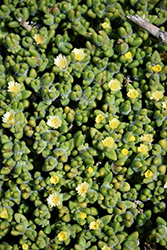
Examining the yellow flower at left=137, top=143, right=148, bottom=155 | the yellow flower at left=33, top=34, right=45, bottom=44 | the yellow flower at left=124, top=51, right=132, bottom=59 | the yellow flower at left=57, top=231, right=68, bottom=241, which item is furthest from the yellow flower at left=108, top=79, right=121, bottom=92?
the yellow flower at left=57, top=231, right=68, bottom=241

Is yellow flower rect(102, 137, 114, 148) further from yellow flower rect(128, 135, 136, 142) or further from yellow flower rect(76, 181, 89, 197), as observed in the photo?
yellow flower rect(76, 181, 89, 197)

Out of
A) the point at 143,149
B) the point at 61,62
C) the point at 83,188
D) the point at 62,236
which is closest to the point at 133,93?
the point at 143,149

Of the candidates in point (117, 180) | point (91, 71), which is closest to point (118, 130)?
point (117, 180)

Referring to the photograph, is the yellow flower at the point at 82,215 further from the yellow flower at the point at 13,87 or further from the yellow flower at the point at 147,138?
the yellow flower at the point at 13,87


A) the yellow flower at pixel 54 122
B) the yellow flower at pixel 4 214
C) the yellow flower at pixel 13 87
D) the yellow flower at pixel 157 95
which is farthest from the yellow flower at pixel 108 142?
the yellow flower at pixel 4 214

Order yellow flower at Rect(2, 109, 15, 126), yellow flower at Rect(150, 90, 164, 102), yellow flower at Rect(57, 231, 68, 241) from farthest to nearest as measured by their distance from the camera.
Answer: yellow flower at Rect(150, 90, 164, 102) → yellow flower at Rect(2, 109, 15, 126) → yellow flower at Rect(57, 231, 68, 241)

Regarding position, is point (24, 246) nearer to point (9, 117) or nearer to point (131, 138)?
point (9, 117)
